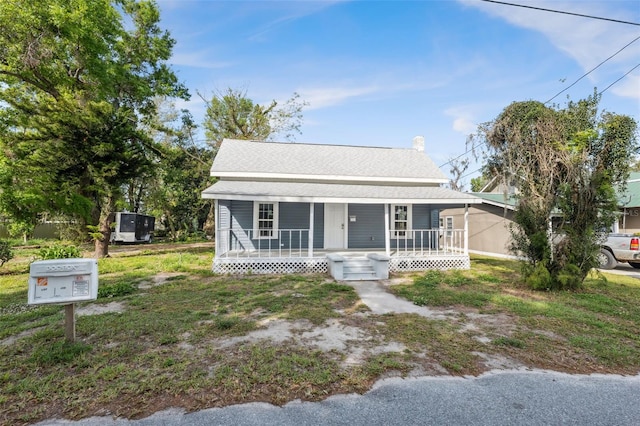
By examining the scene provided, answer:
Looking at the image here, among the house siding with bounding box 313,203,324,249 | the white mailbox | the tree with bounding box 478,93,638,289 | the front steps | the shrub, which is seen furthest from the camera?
the house siding with bounding box 313,203,324,249

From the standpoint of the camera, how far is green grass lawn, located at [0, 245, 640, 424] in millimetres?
3043

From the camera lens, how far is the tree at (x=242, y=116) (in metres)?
25.1

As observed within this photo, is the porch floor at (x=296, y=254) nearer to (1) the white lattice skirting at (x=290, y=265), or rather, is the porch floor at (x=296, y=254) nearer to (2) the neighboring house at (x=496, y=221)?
(1) the white lattice skirting at (x=290, y=265)

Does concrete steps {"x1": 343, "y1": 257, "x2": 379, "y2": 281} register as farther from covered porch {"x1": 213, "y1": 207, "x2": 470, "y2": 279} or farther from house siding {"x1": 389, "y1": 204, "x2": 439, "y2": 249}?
house siding {"x1": 389, "y1": 204, "x2": 439, "y2": 249}

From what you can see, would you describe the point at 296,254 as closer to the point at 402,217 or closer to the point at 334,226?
the point at 334,226

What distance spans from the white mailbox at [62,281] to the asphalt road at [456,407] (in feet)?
5.00

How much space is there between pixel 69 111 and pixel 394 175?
43.3 feet

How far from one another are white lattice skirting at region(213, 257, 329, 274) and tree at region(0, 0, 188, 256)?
6217mm

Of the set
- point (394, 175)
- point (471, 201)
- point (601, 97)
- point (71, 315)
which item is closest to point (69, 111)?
point (71, 315)

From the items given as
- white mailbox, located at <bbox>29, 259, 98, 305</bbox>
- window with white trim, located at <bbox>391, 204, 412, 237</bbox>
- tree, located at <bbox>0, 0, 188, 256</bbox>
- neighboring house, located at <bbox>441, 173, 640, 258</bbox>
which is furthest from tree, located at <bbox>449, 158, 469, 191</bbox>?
white mailbox, located at <bbox>29, 259, 98, 305</bbox>

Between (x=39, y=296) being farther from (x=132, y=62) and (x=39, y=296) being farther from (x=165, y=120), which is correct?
(x=165, y=120)

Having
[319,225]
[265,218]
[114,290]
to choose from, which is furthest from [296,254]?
[114,290]

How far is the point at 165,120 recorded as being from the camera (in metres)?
24.6

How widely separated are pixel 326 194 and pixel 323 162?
13.3 feet
